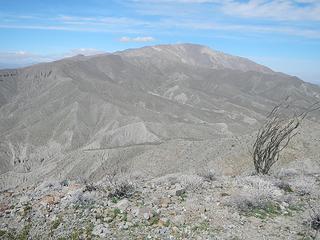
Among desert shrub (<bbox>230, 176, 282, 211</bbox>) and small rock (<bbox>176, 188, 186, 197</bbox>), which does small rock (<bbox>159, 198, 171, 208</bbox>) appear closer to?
small rock (<bbox>176, 188, 186, 197</bbox>)

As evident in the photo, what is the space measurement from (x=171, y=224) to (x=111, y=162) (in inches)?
1575

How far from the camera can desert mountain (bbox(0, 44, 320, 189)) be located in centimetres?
4131

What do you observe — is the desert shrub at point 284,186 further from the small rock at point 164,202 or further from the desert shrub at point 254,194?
the small rock at point 164,202

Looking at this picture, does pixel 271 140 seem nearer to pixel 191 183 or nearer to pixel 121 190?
pixel 191 183

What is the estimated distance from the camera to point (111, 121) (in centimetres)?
8425

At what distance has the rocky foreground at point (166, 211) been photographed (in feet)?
25.7

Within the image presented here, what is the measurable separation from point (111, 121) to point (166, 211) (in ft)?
251

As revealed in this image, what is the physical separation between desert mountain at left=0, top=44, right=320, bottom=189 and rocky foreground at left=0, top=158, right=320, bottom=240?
1717cm

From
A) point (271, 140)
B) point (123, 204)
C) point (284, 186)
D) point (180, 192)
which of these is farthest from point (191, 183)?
point (271, 140)

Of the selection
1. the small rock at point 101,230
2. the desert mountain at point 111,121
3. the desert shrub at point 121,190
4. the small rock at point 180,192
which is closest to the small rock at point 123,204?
the desert shrub at point 121,190

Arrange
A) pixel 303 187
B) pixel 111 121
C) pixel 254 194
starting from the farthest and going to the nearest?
pixel 111 121
pixel 303 187
pixel 254 194

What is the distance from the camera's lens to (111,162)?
47.4 m

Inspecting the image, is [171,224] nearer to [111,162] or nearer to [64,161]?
[111,162]

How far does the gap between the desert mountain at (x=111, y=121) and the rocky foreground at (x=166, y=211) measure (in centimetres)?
1717
